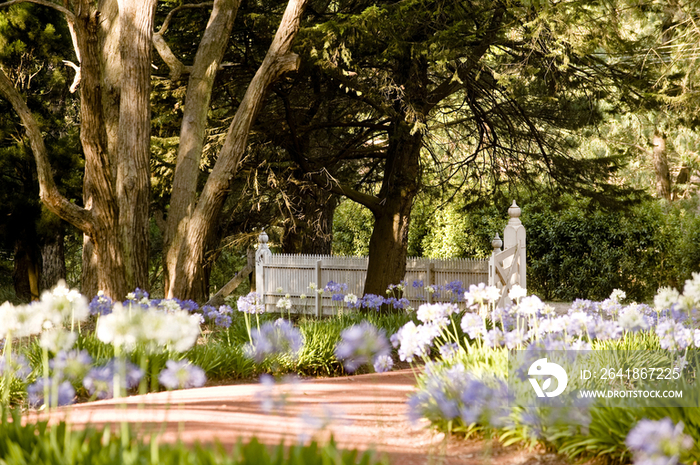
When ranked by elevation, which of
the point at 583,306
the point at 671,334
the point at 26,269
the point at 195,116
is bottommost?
the point at 671,334

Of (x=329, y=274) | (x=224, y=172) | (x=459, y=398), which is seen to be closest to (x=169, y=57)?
(x=224, y=172)

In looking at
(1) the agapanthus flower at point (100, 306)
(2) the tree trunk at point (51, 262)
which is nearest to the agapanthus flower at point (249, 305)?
(1) the agapanthus flower at point (100, 306)

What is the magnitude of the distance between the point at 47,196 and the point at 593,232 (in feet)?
Result: 39.8

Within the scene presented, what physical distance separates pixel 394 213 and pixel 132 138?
4329mm

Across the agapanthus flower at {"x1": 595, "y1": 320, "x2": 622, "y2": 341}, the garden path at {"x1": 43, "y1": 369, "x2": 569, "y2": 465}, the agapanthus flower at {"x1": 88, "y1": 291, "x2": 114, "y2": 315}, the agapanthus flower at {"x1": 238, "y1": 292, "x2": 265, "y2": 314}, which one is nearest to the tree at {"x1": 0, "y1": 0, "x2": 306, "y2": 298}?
the agapanthus flower at {"x1": 88, "y1": 291, "x2": 114, "y2": 315}

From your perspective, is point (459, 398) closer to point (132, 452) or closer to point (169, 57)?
point (132, 452)

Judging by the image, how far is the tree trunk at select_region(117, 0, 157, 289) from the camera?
767 centimetres

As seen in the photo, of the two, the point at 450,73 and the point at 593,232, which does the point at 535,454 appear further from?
the point at 593,232

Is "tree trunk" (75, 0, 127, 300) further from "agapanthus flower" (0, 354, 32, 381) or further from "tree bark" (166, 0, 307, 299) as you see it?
"agapanthus flower" (0, 354, 32, 381)

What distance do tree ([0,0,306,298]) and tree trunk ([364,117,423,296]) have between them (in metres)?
2.70

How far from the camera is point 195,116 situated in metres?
8.58

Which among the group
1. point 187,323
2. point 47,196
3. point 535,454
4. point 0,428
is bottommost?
point 535,454

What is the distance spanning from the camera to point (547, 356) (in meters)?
3.75

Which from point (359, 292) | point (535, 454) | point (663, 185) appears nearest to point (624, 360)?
point (535, 454)
